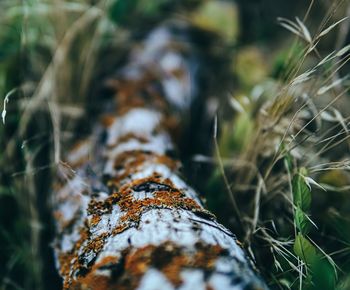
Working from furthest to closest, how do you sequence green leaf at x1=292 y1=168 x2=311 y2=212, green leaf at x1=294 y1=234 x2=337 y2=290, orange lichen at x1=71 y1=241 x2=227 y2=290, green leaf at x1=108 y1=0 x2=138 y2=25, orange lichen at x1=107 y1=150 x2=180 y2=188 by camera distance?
green leaf at x1=108 y1=0 x2=138 y2=25 → orange lichen at x1=107 y1=150 x2=180 y2=188 → green leaf at x1=292 y1=168 x2=311 y2=212 → green leaf at x1=294 y1=234 x2=337 y2=290 → orange lichen at x1=71 y1=241 x2=227 y2=290

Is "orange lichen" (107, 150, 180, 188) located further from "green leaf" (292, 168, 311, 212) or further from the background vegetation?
"green leaf" (292, 168, 311, 212)

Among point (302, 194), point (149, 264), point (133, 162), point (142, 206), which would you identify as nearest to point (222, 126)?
point (133, 162)

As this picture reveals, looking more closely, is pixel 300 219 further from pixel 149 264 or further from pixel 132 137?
pixel 132 137

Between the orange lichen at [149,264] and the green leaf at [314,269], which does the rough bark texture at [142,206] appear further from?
the green leaf at [314,269]

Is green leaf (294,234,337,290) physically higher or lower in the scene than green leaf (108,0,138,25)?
lower

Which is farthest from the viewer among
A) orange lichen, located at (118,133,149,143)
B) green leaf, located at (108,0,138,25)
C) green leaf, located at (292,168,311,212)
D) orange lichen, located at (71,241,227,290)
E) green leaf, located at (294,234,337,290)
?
green leaf, located at (108,0,138,25)

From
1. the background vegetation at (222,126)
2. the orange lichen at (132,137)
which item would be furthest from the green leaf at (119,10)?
the orange lichen at (132,137)

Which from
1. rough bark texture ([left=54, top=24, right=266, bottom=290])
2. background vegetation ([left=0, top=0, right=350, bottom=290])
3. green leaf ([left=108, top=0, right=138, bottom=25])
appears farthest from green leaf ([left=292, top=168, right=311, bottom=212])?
green leaf ([left=108, top=0, right=138, bottom=25])
